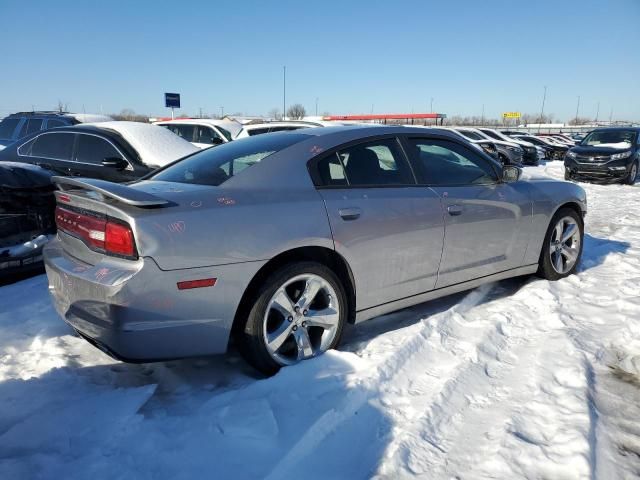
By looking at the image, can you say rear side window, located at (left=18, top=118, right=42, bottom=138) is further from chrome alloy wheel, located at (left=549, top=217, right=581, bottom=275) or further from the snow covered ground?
chrome alloy wheel, located at (left=549, top=217, right=581, bottom=275)

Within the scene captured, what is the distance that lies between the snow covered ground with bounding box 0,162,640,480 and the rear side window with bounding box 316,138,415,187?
108 cm

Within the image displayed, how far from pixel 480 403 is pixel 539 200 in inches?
96.6

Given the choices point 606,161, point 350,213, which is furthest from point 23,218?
point 606,161

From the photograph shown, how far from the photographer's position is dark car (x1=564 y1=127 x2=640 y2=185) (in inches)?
552

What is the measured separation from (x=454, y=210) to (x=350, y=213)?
992mm

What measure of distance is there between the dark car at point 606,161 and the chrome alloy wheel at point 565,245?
1083cm

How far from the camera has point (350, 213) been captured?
3.09 meters

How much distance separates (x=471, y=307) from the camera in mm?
4023

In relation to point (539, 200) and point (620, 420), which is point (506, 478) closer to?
point (620, 420)

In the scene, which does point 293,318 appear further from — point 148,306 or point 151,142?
point 151,142

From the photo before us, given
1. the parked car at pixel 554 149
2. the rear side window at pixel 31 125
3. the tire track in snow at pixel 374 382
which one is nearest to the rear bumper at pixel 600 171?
the parked car at pixel 554 149

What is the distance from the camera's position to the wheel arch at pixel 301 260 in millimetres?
2789

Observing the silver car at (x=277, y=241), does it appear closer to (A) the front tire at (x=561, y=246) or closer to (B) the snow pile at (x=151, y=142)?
(A) the front tire at (x=561, y=246)

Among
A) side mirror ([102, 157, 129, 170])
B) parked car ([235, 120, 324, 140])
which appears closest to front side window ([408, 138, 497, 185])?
side mirror ([102, 157, 129, 170])
